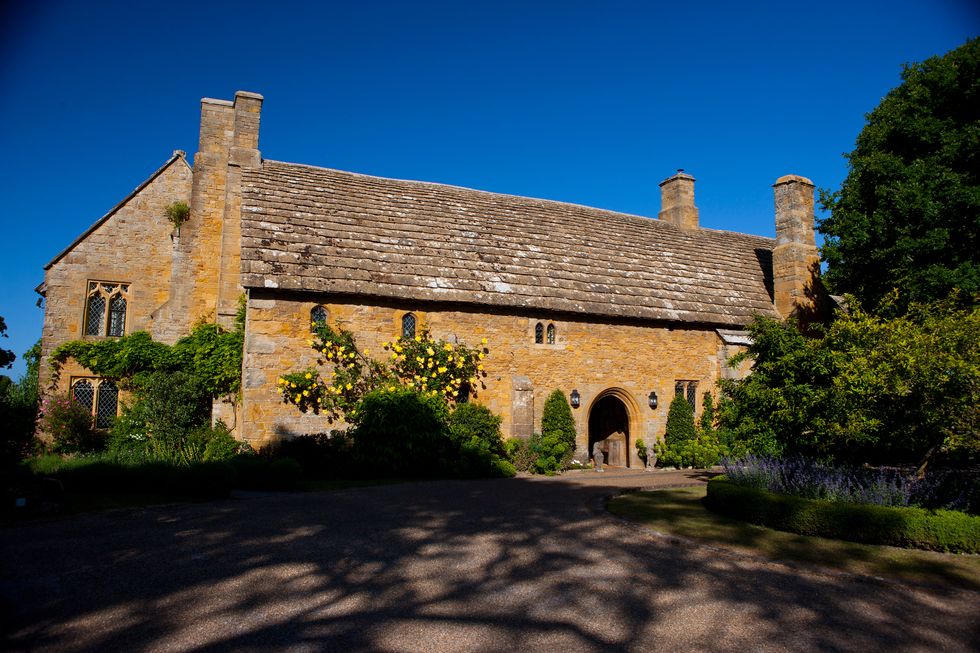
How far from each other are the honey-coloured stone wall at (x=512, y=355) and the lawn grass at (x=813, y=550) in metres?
7.66

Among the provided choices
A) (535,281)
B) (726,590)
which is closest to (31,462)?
(535,281)

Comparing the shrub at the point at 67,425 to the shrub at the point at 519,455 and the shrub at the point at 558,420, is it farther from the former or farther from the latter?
the shrub at the point at 558,420

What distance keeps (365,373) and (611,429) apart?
887 cm

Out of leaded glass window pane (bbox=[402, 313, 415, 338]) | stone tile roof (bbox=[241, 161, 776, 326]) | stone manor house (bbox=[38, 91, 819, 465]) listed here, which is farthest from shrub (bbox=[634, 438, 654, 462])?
leaded glass window pane (bbox=[402, 313, 415, 338])

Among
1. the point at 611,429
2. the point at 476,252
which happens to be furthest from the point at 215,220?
the point at 611,429

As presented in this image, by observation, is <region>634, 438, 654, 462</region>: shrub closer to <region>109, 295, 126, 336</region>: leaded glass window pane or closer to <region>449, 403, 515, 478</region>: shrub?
<region>449, 403, 515, 478</region>: shrub

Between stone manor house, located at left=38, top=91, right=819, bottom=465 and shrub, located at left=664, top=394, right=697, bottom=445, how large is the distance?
0.94 ft

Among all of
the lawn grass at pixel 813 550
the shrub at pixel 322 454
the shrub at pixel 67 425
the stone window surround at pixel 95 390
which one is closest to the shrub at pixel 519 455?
the shrub at pixel 322 454

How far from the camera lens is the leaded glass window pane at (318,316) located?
649 inches

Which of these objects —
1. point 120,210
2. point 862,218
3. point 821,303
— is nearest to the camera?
point 862,218

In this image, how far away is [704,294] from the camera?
22.0 meters

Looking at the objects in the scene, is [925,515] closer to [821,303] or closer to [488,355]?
[488,355]

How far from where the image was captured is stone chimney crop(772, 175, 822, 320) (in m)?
22.5

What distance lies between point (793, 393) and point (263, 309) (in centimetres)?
1180
